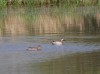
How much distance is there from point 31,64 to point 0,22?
12449 millimetres

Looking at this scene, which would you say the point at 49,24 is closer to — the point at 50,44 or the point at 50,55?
the point at 50,44

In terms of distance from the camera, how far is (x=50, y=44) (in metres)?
18.1

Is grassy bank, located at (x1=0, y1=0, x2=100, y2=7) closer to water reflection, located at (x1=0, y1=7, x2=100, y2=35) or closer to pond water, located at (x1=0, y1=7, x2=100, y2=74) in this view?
water reflection, located at (x1=0, y1=7, x2=100, y2=35)

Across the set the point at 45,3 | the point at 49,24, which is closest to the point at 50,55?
the point at 49,24

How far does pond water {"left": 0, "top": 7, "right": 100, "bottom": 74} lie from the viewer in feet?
45.3

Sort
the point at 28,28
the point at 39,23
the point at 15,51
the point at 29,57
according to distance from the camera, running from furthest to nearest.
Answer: the point at 39,23, the point at 28,28, the point at 15,51, the point at 29,57

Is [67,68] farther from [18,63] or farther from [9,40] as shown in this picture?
[9,40]

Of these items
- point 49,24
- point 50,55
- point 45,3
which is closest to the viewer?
point 50,55

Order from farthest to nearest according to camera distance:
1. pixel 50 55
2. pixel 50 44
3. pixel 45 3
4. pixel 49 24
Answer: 1. pixel 45 3
2. pixel 49 24
3. pixel 50 44
4. pixel 50 55

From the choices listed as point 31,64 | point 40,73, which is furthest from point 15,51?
point 40,73

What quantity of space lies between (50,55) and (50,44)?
239cm

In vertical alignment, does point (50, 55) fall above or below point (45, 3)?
below

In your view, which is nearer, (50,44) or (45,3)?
(50,44)

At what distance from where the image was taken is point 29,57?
15.5m
